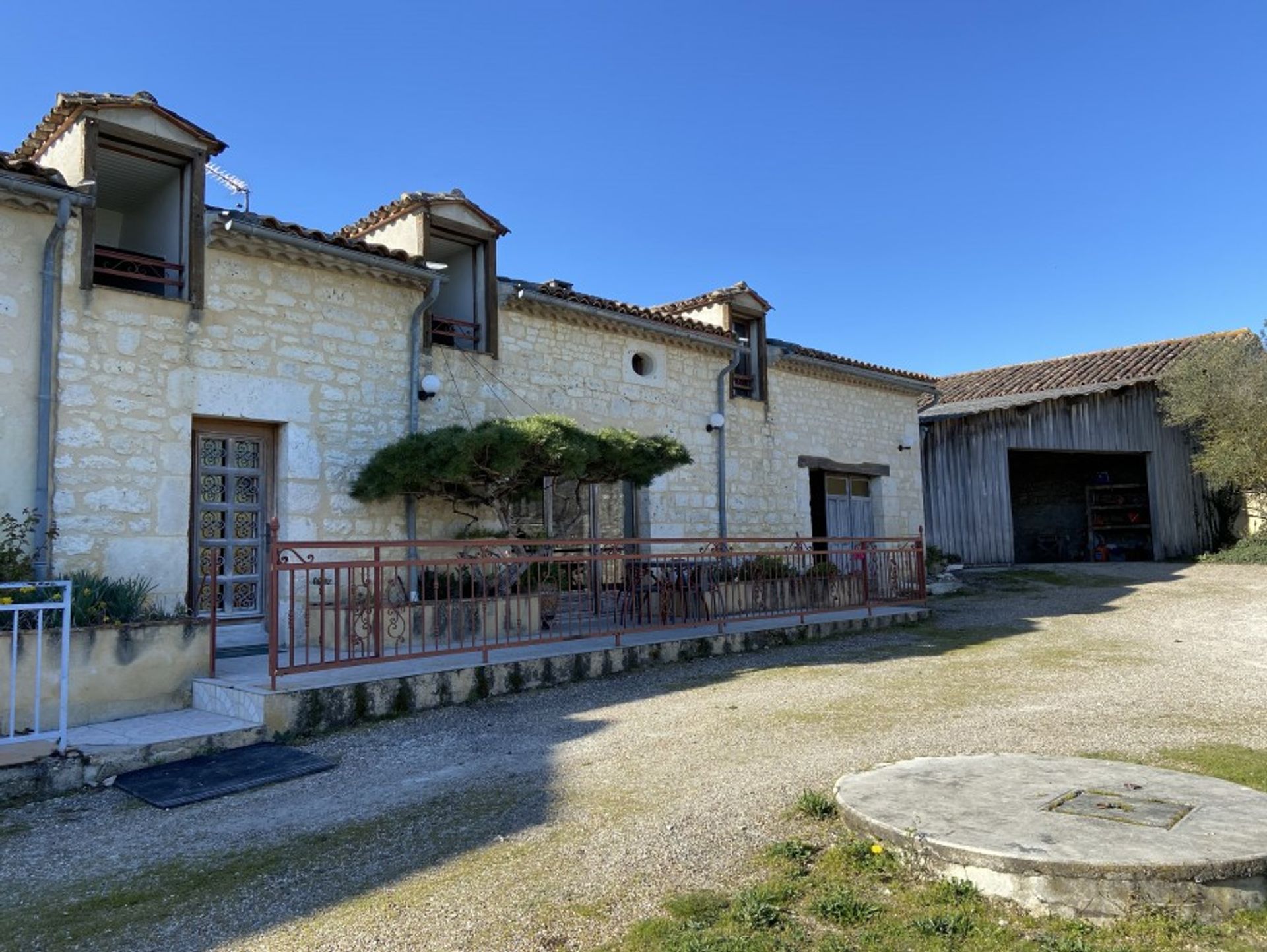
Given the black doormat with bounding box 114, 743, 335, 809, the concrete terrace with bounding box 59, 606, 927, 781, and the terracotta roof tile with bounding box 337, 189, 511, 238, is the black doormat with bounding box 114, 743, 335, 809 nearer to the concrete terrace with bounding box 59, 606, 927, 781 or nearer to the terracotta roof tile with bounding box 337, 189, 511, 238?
the concrete terrace with bounding box 59, 606, 927, 781

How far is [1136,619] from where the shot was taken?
10492 mm

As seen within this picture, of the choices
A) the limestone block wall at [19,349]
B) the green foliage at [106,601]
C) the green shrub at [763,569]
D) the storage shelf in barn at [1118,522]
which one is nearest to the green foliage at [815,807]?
the green foliage at [106,601]

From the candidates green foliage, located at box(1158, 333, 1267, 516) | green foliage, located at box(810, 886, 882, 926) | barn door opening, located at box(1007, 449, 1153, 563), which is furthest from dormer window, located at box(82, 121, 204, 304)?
green foliage, located at box(1158, 333, 1267, 516)

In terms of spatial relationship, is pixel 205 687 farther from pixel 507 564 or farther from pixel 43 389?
pixel 43 389

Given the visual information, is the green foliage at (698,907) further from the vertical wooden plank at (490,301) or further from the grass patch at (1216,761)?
the vertical wooden plank at (490,301)

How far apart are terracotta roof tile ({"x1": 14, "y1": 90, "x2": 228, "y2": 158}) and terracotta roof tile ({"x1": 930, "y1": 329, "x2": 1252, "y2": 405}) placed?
45.9 ft

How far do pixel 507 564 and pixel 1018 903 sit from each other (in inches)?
188

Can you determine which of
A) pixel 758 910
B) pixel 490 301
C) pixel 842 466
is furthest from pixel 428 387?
pixel 842 466

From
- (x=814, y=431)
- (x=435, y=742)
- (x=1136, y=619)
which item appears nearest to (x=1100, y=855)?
(x=435, y=742)

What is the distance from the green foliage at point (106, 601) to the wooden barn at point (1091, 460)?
46.4 feet

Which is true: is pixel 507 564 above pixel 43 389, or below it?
below

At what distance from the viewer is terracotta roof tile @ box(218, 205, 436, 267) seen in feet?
24.5

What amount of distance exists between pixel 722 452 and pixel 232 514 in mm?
6764

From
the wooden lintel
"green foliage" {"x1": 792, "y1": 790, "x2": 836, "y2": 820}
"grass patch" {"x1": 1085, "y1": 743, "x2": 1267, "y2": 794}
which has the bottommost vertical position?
"grass patch" {"x1": 1085, "y1": 743, "x2": 1267, "y2": 794}
